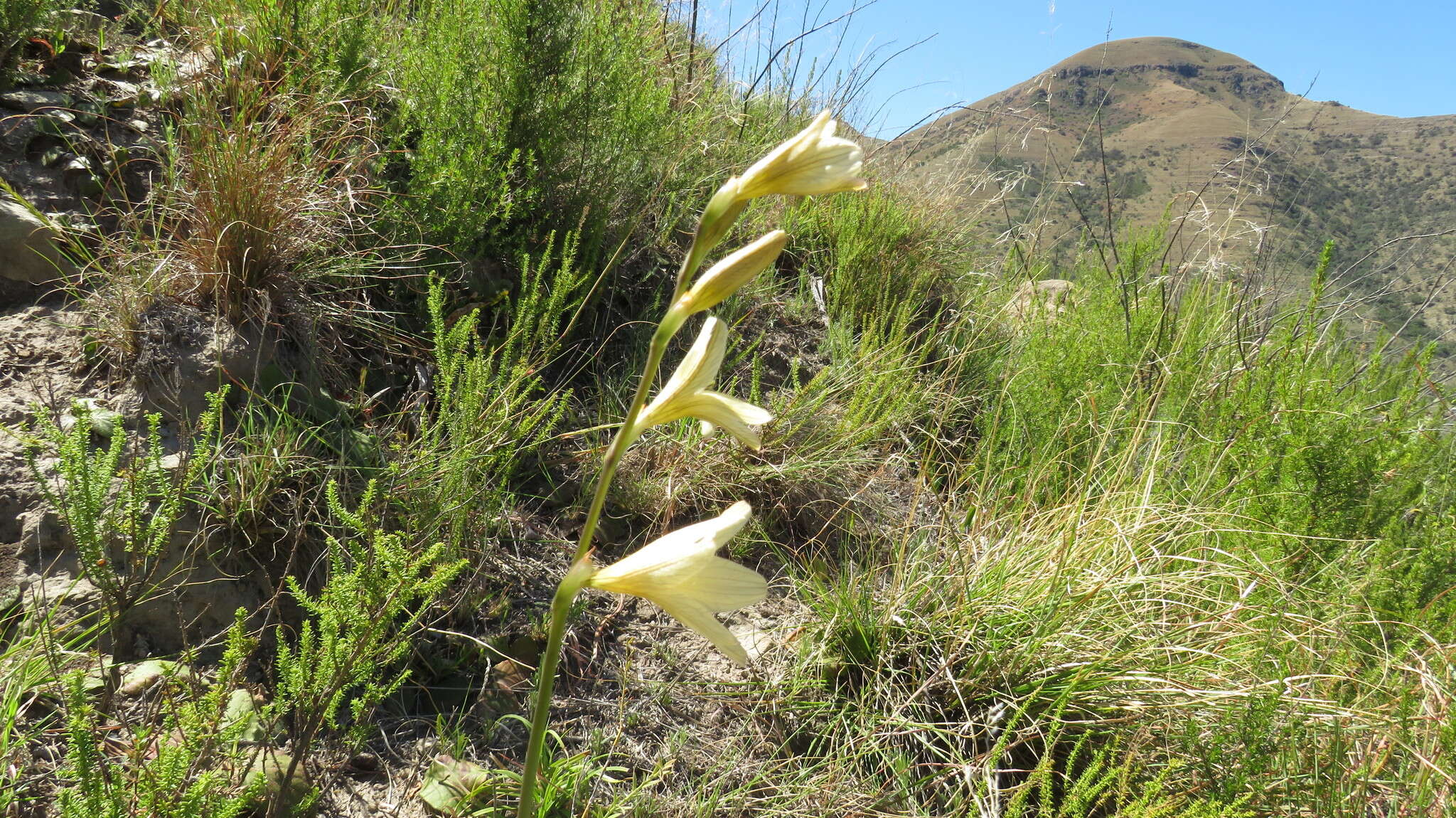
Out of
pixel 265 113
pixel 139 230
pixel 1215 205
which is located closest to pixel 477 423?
pixel 139 230

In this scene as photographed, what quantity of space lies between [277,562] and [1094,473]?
114 inches

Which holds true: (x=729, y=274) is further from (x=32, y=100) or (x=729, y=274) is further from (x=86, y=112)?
(x=32, y=100)

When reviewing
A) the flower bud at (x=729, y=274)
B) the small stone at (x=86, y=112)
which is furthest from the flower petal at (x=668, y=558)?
the small stone at (x=86, y=112)

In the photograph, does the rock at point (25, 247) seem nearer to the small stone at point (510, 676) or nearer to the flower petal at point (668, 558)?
the small stone at point (510, 676)

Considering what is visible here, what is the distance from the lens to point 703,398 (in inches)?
32.8

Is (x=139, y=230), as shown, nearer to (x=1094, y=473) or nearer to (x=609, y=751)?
(x=609, y=751)

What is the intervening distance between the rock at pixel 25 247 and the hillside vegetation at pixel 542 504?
10mm

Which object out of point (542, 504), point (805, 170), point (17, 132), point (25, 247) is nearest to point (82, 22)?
point (17, 132)

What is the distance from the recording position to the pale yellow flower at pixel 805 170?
0.79m

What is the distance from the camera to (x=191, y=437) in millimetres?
1958

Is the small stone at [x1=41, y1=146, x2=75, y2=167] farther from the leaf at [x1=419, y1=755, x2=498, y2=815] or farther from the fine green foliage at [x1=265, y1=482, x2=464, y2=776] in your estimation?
the leaf at [x1=419, y1=755, x2=498, y2=815]

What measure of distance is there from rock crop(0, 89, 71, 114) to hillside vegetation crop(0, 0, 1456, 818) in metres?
0.02

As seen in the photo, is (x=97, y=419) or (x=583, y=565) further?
(x=97, y=419)

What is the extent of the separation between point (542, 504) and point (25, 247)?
1.58 metres
